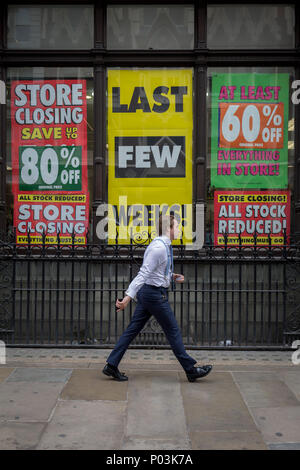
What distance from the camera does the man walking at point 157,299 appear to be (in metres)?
5.79

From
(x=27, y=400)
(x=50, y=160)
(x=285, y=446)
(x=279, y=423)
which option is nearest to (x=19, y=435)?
(x=27, y=400)

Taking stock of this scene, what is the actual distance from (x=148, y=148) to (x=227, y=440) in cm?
538

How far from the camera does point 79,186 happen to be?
860cm

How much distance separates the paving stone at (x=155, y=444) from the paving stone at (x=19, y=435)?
774mm

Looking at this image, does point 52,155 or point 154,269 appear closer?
point 154,269

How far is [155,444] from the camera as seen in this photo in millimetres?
4184

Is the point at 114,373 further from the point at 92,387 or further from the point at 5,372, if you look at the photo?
the point at 5,372

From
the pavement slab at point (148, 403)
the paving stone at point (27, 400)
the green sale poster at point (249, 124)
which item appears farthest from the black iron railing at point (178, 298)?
the paving stone at point (27, 400)

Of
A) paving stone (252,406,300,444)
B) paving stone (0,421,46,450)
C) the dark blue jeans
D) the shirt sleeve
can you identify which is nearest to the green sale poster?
the shirt sleeve
